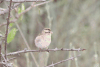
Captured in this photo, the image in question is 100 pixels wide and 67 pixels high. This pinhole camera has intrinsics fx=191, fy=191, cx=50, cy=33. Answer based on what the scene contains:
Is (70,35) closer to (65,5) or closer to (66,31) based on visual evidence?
(66,31)

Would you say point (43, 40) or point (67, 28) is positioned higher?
point (67, 28)

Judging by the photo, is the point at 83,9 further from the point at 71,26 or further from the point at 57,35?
the point at 57,35

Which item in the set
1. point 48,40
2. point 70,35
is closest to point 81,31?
point 70,35

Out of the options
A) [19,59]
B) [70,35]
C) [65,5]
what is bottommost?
[19,59]

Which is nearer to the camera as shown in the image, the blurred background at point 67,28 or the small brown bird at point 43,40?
the small brown bird at point 43,40

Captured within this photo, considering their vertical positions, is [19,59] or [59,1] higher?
[59,1]

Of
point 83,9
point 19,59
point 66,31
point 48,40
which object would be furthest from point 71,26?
point 48,40

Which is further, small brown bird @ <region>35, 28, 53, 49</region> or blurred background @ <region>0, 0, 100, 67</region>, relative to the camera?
blurred background @ <region>0, 0, 100, 67</region>

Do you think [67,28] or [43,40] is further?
[67,28]

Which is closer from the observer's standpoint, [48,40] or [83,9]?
[48,40]
